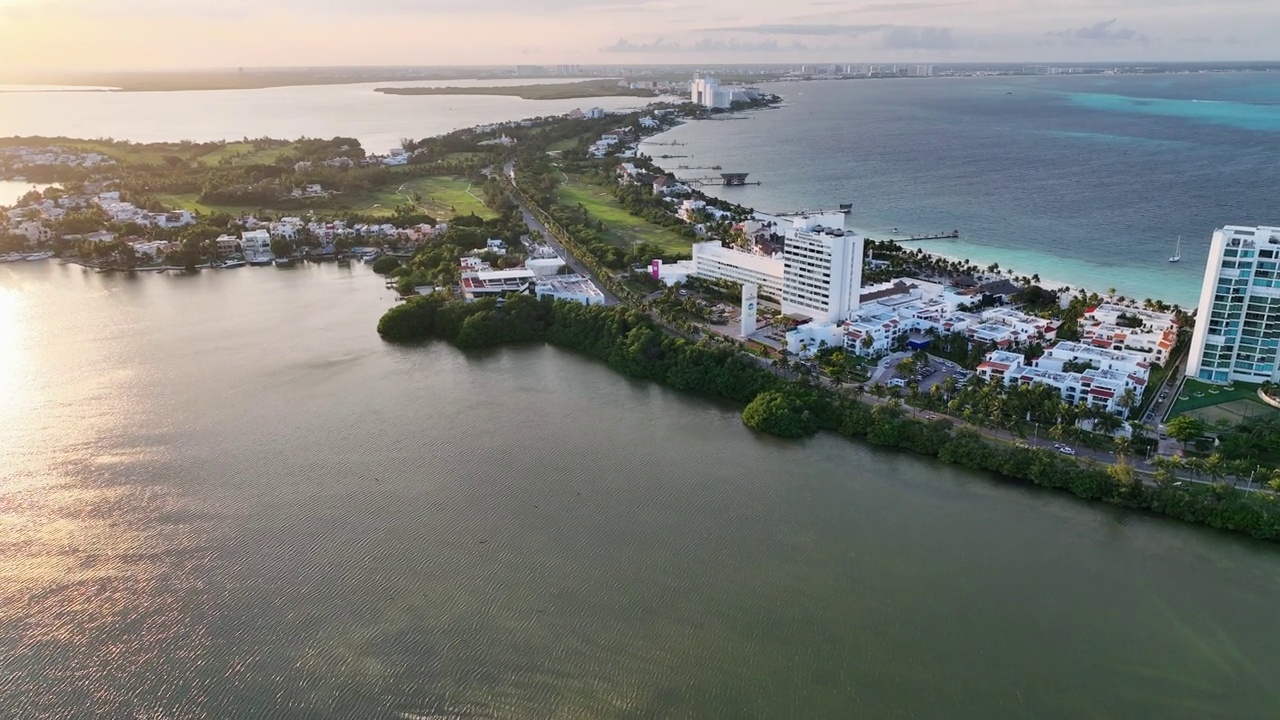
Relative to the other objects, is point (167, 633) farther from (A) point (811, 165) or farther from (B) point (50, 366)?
(A) point (811, 165)

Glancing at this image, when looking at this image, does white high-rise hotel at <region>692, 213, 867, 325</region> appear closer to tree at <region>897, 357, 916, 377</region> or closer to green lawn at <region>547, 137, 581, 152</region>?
tree at <region>897, 357, 916, 377</region>

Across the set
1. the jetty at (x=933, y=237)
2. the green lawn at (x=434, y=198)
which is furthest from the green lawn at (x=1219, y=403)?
the green lawn at (x=434, y=198)

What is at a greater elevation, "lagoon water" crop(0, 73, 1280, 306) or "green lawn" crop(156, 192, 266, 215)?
"lagoon water" crop(0, 73, 1280, 306)

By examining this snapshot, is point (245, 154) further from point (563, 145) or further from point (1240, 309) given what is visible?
point (1240, 309)

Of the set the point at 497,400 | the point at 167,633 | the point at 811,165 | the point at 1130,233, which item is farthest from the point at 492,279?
the point at 811,165

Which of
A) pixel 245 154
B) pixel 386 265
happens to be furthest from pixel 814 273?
pixel 245 154

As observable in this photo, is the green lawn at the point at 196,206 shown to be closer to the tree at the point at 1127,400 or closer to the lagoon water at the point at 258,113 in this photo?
the lagoon water at the point at 258,113

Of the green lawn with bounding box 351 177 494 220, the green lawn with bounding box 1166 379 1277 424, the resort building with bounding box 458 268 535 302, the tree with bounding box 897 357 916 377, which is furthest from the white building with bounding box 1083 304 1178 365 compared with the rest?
the green lawn with bounding box 351 177 494 220
